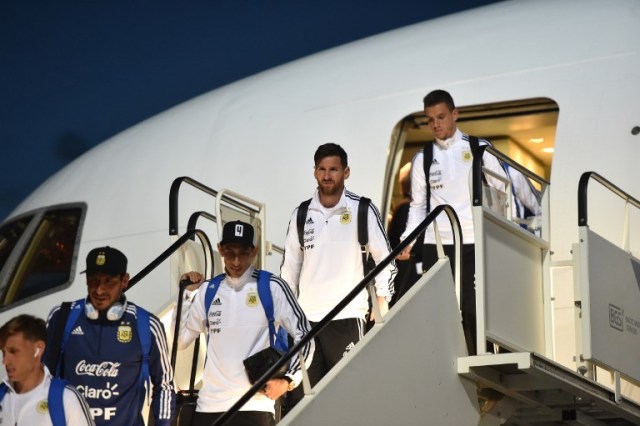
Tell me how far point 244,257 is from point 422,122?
3517 millimetres

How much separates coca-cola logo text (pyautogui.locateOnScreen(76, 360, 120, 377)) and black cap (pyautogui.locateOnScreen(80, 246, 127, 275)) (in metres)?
0.52

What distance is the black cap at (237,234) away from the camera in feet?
24.3

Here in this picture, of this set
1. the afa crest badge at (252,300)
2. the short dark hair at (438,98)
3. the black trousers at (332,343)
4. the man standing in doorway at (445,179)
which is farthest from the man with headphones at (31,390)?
the short dark hair at (438,98)

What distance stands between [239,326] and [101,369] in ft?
3.05

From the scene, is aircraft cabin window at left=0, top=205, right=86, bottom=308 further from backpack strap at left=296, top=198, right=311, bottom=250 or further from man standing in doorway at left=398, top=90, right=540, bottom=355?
man standing in doorway at left=398, top=90, right=540, bottom=355

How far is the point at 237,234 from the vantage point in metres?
7.42

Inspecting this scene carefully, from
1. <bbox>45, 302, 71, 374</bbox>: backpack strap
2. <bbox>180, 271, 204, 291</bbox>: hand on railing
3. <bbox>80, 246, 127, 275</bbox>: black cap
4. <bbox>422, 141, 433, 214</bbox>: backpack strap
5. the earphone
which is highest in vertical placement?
<bbox>422, 141, 433, 214</bbox>: backpack strap

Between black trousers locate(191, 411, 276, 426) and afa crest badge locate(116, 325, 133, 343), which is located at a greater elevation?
afa crest badge locate(116, 325, 133, 343)

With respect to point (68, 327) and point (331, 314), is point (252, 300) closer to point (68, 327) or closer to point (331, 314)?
point (331, 314)

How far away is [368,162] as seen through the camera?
10336mm

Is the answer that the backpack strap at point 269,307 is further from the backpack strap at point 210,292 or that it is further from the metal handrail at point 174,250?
the metal handrail at point 174,250

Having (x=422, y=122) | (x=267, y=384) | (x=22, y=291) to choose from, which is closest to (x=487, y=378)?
(x=267, y=384)

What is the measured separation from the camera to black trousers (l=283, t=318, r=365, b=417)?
7906mm

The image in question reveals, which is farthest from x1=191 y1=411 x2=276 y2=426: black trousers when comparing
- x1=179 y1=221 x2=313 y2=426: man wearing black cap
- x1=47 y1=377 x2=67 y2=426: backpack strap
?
x1=47 y1=377 x2=67 y2=426: backpack strap
